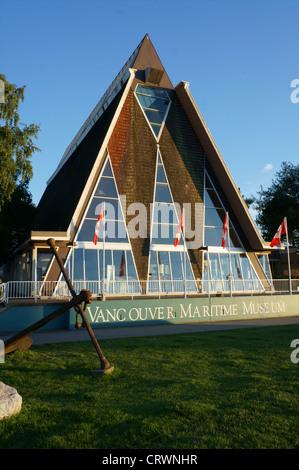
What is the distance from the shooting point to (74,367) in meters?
8.43

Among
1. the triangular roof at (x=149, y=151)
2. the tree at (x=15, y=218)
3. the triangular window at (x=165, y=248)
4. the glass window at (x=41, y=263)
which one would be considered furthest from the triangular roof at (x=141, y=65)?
the glass window at (x=41, y=263)

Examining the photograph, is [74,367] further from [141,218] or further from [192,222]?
[192,222]

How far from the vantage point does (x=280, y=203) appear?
47.2m

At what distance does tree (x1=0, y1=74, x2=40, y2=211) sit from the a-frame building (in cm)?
320

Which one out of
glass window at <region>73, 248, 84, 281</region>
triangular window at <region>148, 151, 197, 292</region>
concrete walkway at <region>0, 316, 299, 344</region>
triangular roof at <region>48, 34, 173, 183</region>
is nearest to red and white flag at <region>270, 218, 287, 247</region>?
triangular window at <region>148, 151, 197, 292</region>

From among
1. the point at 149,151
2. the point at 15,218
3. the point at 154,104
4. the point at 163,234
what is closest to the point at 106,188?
the point at 149,151

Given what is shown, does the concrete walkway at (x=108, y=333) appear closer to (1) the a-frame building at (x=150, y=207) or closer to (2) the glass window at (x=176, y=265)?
A: (1) the a-frame building at (x=150, y=207)

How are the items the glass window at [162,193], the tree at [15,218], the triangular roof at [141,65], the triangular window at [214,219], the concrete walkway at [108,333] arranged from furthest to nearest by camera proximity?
the tree at [15,218] < the triangular roof at [141,65] < the triangular window at [214,219] < the glass window at [162,193] < the concrete walkway at [108,333]

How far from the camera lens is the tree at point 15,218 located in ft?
92.8

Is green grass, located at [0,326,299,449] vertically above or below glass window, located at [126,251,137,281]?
below

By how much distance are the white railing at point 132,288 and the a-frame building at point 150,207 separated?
0.09 m

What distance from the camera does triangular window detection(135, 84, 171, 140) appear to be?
2608 centimetres

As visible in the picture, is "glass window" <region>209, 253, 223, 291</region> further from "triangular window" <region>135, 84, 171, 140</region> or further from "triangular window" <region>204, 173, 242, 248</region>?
"triangular window" <region>135, 84, 171, 140</region>

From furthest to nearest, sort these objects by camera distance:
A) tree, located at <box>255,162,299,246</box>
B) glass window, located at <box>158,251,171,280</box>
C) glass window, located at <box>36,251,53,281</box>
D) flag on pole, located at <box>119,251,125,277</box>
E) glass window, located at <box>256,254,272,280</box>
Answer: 1. tree, located at <box>255,162,299,246</box>
2. glass window, located at <box>256,254,272,280</box>
3. glass window, located at <box>158,251,171,280</box>
4. flag on pole, located at <box>119,251,125,277</box>
5. glass window, located at <box>36,251,53,281</box>
